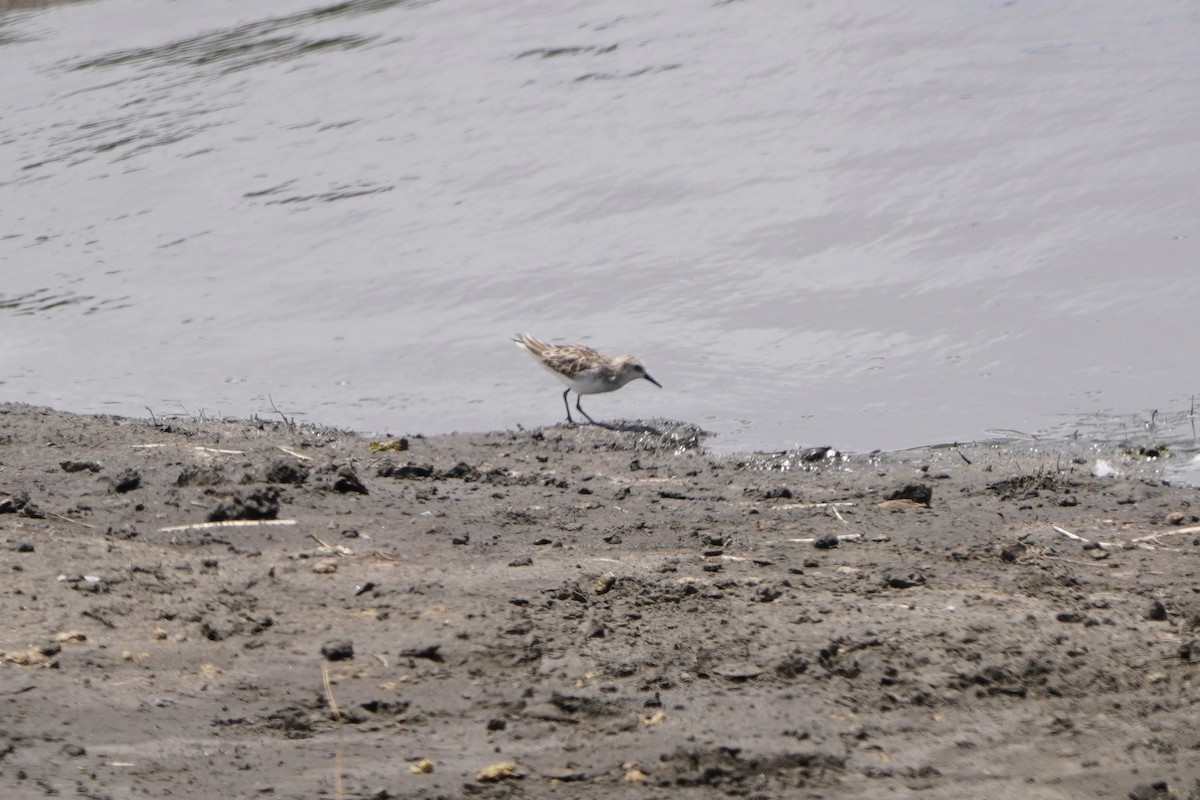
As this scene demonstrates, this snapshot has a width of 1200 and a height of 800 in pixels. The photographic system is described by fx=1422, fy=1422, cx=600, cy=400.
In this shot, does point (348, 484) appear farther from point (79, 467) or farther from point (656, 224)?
point (656, 224)

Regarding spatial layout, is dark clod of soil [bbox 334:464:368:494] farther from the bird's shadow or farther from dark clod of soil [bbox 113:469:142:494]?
the bird's shadow

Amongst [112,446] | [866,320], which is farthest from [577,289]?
[112,446]

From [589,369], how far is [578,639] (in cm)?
550

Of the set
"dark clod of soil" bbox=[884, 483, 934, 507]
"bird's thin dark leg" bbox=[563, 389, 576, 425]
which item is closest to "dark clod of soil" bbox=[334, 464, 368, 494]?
"dark clod of soil" bbox=[884, 483, 934, 507]

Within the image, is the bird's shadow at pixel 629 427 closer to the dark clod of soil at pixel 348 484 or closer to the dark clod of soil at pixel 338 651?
the dark clod of soil at pixel 348 484

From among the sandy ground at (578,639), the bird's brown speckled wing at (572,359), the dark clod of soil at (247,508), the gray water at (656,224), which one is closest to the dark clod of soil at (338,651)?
the sandy ground at (578,639)

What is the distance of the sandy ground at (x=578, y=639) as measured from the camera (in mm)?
4250

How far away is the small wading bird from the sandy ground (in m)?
2.91

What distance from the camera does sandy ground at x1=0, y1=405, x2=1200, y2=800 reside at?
167 inches

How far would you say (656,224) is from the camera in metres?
14.3

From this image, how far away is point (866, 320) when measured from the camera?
11672 millimetres

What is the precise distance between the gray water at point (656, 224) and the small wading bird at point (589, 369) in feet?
1.66

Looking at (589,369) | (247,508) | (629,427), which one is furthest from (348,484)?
(589,369)

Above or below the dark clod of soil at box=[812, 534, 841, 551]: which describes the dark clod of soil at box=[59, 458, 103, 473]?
above
